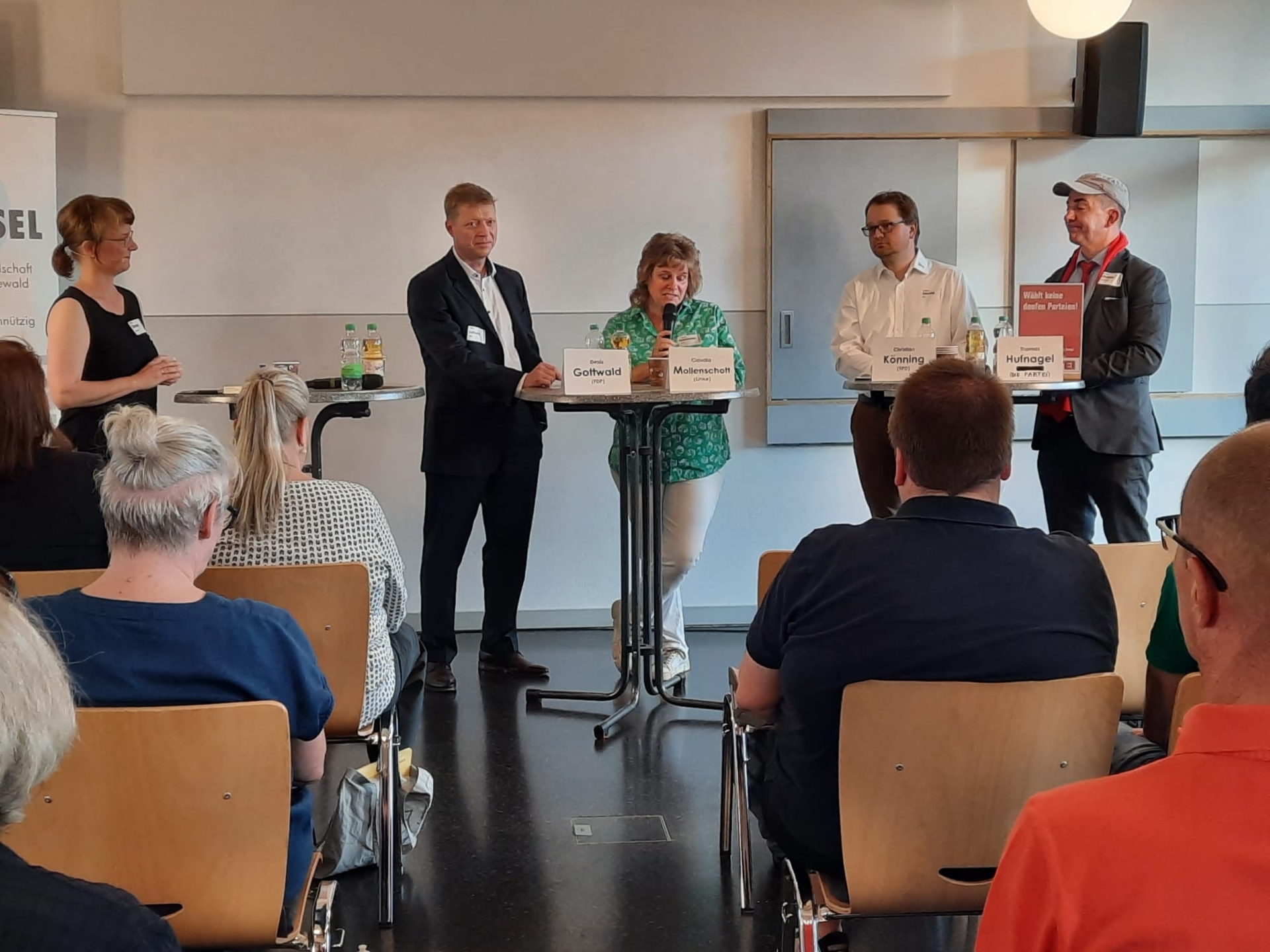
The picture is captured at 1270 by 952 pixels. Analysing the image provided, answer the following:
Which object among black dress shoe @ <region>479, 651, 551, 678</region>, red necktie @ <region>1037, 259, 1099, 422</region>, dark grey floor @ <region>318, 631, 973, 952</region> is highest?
red necktie @ <region>1037, 259, 1099, 422</region>

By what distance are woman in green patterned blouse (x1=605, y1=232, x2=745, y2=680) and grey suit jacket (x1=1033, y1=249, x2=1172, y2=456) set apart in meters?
1.16

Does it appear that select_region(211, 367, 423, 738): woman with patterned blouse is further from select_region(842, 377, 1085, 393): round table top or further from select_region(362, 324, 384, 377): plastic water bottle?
select_region(842, 377, 1085, 393): round table top

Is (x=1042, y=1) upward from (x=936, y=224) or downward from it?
upward

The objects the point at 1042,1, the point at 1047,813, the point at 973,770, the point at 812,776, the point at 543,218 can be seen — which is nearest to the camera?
the point at 1047,813

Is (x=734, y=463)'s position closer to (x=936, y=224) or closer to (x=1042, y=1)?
(x=936, y=224)

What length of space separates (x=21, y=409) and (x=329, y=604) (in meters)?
0.85

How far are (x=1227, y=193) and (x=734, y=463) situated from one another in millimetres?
2463

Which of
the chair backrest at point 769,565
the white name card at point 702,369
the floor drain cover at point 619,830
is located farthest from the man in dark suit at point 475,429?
the chair backrest at point 769,565

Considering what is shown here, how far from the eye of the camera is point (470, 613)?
5.33m

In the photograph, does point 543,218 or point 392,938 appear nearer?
point 392,938

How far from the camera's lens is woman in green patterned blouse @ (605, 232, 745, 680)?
4090mm

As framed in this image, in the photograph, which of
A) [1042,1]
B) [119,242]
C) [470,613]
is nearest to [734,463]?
[470,613]

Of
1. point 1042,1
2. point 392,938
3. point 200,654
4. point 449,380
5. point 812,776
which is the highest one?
point 1042,1

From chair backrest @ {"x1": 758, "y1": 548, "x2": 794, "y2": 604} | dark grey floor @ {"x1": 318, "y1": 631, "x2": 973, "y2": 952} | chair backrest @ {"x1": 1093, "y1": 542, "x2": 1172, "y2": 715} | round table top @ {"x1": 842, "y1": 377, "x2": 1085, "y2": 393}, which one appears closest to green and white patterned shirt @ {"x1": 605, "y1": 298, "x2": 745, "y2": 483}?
round table top @ {"x1": 842, "y1": 377, "x2": 1085, "y2": 393}
